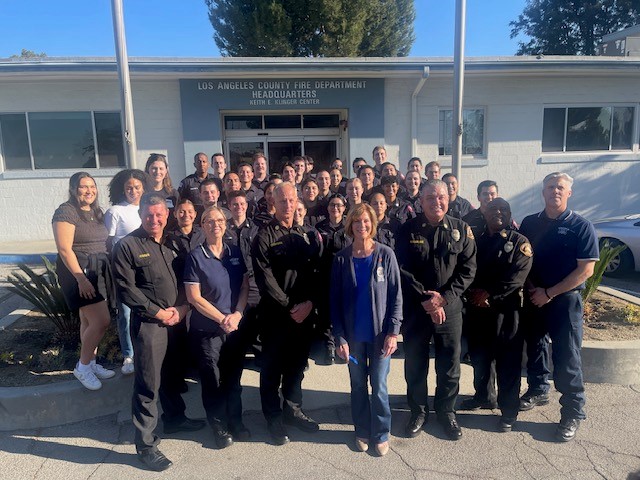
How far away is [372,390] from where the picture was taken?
10.6ft

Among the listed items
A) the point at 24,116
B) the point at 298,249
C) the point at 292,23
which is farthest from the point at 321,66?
the point at 292,23

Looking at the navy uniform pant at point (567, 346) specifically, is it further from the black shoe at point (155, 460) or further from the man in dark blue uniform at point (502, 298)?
the black shoe at point (155, 460)

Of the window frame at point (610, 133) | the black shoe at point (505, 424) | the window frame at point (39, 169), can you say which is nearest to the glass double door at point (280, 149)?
the window frame at point (39, 169)

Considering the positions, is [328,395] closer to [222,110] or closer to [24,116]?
[222,110]

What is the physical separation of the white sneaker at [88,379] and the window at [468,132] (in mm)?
9983

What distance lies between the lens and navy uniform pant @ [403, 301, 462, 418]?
336 cm

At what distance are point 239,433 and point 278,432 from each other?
0.95 feet

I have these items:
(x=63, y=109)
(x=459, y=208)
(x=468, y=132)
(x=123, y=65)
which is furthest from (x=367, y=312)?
(x=63, y=109)

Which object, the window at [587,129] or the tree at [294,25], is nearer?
the window at [587,129]

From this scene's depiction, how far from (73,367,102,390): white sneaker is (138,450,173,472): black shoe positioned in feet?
2.81

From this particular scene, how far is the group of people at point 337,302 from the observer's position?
3.13 meters

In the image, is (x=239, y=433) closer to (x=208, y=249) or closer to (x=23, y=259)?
(x=208, y=249)

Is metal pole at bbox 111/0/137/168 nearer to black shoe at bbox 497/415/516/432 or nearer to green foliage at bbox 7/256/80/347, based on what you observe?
A: green foliage at bbox 7/256/80/347

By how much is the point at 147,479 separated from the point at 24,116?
1054 centimetres
